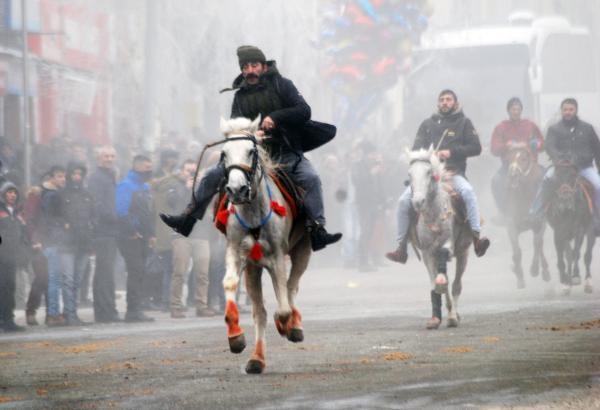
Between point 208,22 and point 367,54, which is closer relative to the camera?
point 367,54

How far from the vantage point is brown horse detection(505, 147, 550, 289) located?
24.7 m

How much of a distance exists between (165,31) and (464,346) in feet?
103

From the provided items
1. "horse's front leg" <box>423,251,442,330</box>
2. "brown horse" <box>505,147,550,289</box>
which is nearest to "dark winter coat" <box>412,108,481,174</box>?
"horse's front leg" <box>423,251,442,330</box>

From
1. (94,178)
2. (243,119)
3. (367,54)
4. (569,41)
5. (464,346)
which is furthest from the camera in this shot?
(569,41)

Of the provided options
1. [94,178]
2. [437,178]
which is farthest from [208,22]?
[437,178]

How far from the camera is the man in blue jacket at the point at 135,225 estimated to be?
2138 cm

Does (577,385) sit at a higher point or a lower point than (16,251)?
lower

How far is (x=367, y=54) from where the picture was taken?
120 feet

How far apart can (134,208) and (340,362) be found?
8390mm

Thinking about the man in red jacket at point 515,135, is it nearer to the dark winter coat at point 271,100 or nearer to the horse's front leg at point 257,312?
the dark winter coat at point 271,100

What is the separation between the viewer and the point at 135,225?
70.9ft

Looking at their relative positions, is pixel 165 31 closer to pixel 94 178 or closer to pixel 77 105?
pixel 77 105

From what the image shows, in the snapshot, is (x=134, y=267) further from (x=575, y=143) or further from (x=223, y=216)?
(x=223, y=216)

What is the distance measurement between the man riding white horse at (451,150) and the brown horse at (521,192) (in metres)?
6.07
